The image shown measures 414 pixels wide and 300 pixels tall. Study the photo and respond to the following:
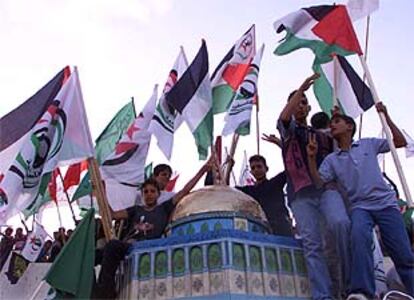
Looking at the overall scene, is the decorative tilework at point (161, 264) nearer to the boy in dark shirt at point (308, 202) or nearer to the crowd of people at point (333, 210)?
the crowd of people at point (333, 210)

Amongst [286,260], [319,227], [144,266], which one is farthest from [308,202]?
[144,266]

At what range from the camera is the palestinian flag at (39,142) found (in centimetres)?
806

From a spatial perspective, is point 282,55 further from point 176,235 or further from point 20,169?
point 20,169

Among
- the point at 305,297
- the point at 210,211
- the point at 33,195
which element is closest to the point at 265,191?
the point at 210,211

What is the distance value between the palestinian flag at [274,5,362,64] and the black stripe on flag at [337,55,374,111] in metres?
0.54

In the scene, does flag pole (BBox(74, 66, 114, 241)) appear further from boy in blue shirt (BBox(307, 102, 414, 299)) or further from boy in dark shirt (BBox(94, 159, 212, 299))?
boy in blue shirt (BBox(307, 102, 414, 299))

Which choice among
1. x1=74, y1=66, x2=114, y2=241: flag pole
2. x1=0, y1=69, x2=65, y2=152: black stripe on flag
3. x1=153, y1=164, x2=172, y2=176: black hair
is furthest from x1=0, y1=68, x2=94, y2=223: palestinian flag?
x1=153, y1=164, x2=172, y2=176: black hair

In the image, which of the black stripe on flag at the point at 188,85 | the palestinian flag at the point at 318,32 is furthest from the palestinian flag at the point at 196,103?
the palestinian flag at the point at 318,32

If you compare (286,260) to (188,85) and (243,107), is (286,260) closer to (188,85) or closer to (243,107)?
(188,85)

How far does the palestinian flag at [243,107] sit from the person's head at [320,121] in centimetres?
177

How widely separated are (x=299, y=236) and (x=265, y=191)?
49.6 inches

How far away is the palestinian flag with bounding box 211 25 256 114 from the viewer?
9.92 meters

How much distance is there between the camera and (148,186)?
307 inches

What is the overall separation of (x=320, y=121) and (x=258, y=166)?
1015 mm
